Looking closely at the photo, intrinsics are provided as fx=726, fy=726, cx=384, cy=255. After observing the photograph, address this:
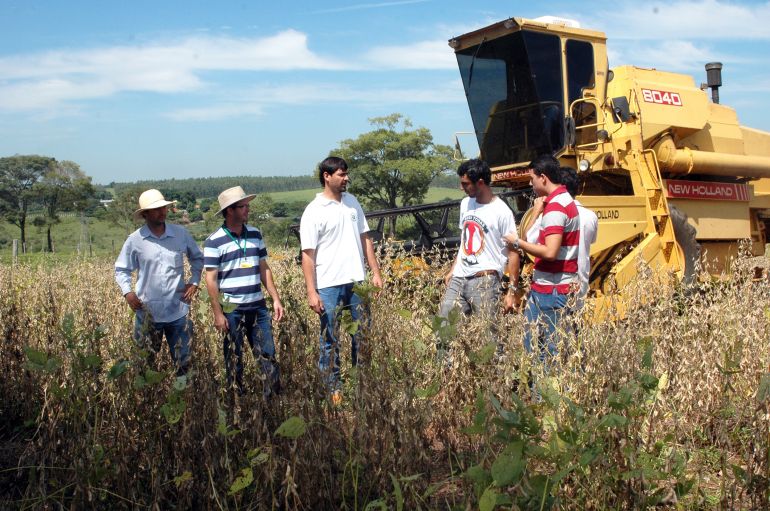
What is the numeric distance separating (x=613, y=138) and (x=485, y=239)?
3978 mm

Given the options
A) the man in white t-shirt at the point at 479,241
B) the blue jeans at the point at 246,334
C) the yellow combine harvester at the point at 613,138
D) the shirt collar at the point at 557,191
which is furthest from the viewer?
the yellow combine harvester at the point at 613,138

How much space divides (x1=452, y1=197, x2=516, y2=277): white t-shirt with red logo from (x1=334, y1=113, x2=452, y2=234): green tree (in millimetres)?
34803

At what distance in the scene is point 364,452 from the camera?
3.21 meters

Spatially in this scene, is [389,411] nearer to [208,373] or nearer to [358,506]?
[358,506]

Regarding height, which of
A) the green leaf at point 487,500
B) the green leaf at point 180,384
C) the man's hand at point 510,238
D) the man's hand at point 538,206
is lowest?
the green leaf at point 487,500

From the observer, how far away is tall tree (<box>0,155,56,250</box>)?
159 ft

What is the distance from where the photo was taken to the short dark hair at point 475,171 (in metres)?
5.45

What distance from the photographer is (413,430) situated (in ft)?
10.2

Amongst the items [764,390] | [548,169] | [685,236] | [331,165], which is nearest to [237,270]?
[331,165]

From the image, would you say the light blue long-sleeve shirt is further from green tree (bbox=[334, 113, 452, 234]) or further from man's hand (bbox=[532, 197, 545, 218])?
green tree (bbox=[334, 113, 452, 234])

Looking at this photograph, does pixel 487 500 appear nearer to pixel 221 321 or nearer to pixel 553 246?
pixel 553 246

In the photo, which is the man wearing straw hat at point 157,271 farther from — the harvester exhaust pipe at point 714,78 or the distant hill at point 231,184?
the distant hill at point 231,184

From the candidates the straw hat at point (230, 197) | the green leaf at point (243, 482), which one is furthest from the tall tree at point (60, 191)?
the green leaf at point (243, 482)

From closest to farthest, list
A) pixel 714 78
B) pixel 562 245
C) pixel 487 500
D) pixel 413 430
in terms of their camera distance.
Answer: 1. pixel 487 500
2. pixel 413 430
3. pixel 562 245
4. pixel 714 78
